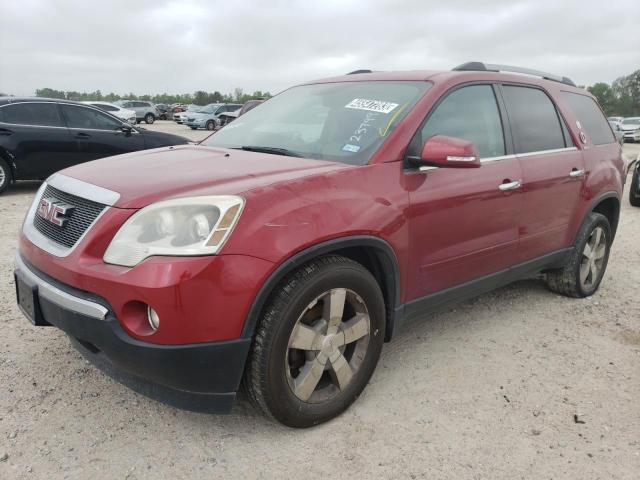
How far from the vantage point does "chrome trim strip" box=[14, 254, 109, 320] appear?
2.13m

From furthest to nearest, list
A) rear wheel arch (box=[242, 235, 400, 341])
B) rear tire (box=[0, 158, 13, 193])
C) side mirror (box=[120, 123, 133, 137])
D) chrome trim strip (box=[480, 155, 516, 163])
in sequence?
side mirror (box=[120, 123, 133, 137]) → rear tire (box=[0, 158, 13, 193]) → chrome trim strip (box=[480, 155, 516, 163]) → rear wheel arch (box=[242, 235, 400, 341])

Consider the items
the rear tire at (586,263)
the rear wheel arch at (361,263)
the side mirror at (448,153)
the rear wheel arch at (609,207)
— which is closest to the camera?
the rear wheel arch at (361,263)

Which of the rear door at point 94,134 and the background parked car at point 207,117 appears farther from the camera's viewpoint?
the background parked car at point 207,117

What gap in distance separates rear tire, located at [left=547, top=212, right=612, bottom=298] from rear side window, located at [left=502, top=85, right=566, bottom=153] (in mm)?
789

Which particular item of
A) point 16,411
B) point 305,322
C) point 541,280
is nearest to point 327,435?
point 305,322

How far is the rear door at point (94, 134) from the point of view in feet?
29.1

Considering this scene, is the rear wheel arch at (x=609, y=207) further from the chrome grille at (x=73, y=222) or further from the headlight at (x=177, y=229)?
the chrome grille at (x=73, y=222)

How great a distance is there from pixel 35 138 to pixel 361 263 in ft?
24.5

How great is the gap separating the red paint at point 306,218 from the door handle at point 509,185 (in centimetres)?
3

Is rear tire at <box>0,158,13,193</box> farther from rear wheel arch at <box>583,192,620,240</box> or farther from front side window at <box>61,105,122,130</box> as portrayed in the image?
rear wheel arch at <box>583,192,620,240</box>

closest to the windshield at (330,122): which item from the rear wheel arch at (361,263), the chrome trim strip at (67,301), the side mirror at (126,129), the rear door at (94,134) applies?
the rear wheel arch at (361,263)

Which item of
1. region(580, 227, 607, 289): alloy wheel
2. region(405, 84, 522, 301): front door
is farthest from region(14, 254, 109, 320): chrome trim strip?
region(580, 227, 607, 289): alloy wheel

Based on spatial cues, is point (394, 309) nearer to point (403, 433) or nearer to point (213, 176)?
point (403, 433)

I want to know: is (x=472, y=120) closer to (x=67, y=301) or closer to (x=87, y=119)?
(x=67, y=301)
